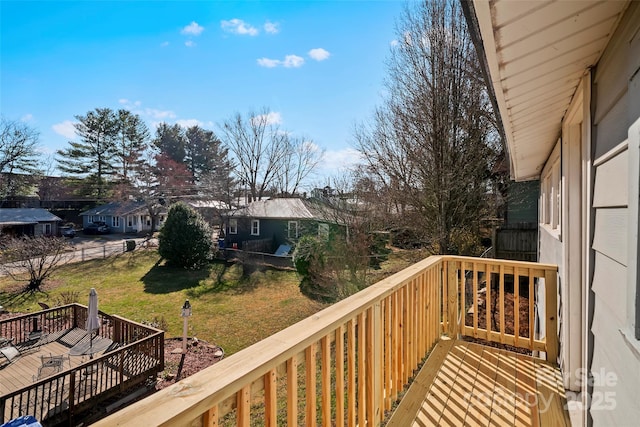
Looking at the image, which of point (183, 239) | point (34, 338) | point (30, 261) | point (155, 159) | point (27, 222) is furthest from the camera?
point (155, 159)

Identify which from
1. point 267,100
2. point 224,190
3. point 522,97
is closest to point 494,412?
point 522,97

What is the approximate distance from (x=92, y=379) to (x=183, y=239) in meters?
9.66

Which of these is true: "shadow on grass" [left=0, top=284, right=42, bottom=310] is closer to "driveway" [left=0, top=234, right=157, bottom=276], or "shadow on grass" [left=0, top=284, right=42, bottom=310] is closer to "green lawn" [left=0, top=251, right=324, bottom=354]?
"green lawn" [left=0, top=251, right=324, bottom=354]

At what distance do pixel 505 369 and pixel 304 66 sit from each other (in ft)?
42.9

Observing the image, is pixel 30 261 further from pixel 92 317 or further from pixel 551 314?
pixel 551 314

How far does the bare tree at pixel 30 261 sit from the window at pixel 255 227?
8.43m

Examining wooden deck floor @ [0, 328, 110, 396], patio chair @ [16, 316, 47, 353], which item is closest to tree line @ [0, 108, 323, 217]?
patio chair @ [16, 316, 47, 353]

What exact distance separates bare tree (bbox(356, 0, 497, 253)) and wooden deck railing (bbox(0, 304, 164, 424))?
6.71 metres

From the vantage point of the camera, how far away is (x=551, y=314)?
3033mm

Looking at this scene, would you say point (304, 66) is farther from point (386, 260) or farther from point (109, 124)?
point (109, 124)

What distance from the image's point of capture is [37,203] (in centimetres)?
2709

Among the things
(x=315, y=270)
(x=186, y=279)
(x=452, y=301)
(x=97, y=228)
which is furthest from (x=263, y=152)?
(x=452, y=301)

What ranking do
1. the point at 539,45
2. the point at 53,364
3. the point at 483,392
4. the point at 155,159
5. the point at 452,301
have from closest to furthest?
the point at 539,45
the point at 483,392
the point at 452,301
the point at 53,364
the point at 155,159

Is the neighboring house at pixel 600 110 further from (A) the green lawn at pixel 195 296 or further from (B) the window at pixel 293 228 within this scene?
(B) the window at pixel 293 228
